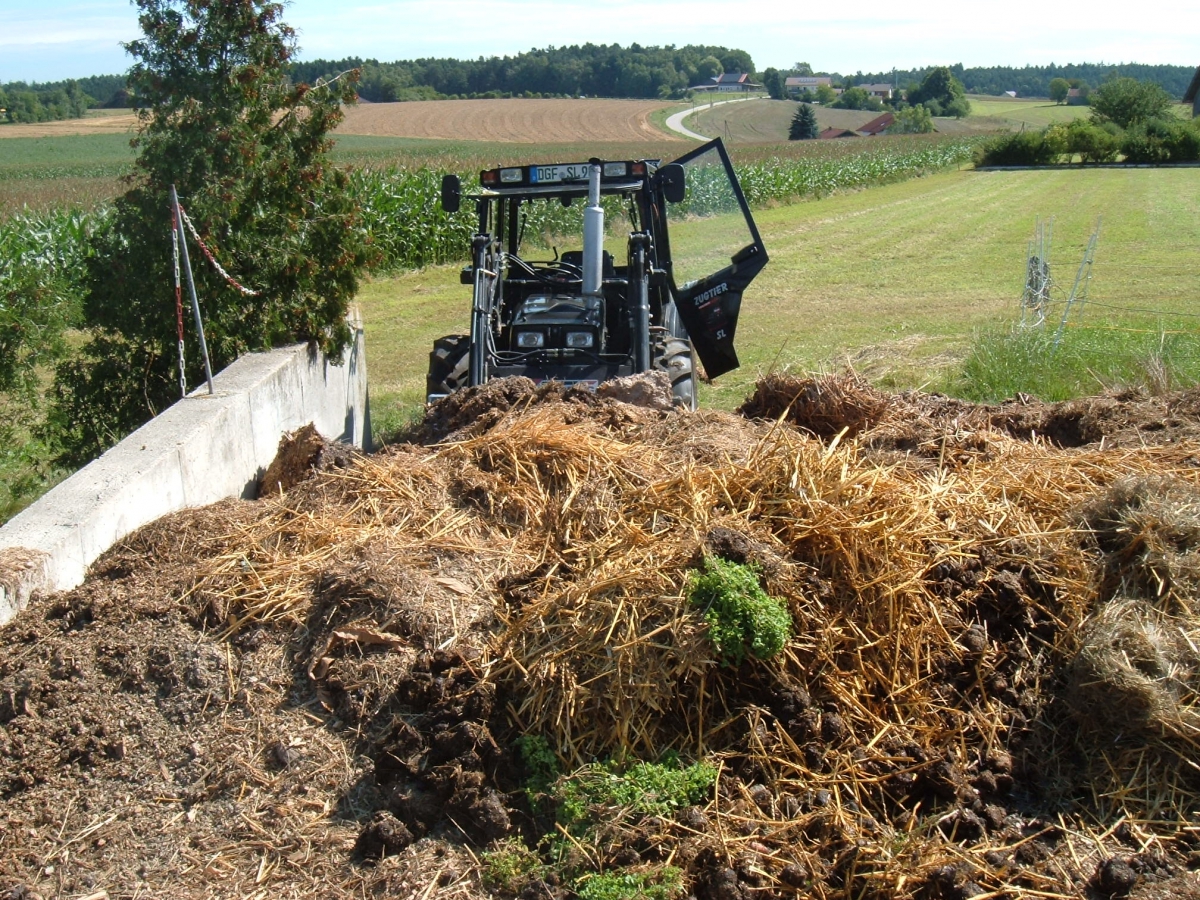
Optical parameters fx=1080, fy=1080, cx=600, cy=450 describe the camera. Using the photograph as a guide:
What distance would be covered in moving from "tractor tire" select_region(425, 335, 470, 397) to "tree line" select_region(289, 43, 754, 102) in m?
74.7

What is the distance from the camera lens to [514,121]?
198 feet

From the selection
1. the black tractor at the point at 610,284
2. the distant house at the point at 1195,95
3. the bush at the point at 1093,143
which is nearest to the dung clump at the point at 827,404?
the black tractor at the point at 610,284

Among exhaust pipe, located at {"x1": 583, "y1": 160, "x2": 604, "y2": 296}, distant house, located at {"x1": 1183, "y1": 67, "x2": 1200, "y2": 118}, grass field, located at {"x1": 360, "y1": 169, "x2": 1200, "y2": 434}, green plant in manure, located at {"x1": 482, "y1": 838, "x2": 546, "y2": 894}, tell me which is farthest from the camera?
distant house, located at {"x1": 1183, "y1": 67, "x2": 1200, "y2": 118}

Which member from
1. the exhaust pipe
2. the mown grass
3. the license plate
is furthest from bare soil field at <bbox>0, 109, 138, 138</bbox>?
the mown grass

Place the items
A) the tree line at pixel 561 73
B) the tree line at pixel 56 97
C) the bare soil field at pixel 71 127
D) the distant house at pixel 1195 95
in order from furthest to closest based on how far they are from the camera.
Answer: the tree line at pixel 561 73, the distant house at pixel 1195 95, the tree line at pixel 56 97, the bare soil field at pixel 71 127

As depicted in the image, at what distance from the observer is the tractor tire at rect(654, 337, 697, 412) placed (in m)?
8.00

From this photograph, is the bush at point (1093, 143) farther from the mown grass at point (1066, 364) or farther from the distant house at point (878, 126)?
the mown grass at point (1066, 364)

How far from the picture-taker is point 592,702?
4.05 m

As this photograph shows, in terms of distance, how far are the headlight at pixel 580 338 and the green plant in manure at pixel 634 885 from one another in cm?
498

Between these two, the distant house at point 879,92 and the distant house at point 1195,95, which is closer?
the distant house at point 1195,95

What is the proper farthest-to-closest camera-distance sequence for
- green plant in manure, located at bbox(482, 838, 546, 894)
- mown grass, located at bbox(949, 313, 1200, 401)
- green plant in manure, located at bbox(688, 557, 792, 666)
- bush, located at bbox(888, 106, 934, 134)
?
bush, located at bbox(888, 106, 934, 134), mown grass, located at bbox(949, 313, 1200, 401), green plant in manure, located at bbox(688, 557, 792, 666), green plant in manure, located at bbox(482, 838, 546, 894)

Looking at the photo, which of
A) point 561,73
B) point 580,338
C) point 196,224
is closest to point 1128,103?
point 561,73

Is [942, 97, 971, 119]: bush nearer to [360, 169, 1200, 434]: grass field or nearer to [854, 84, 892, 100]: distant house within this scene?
[854, 84, 892, 100]: distant house

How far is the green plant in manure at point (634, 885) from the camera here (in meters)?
3.39
